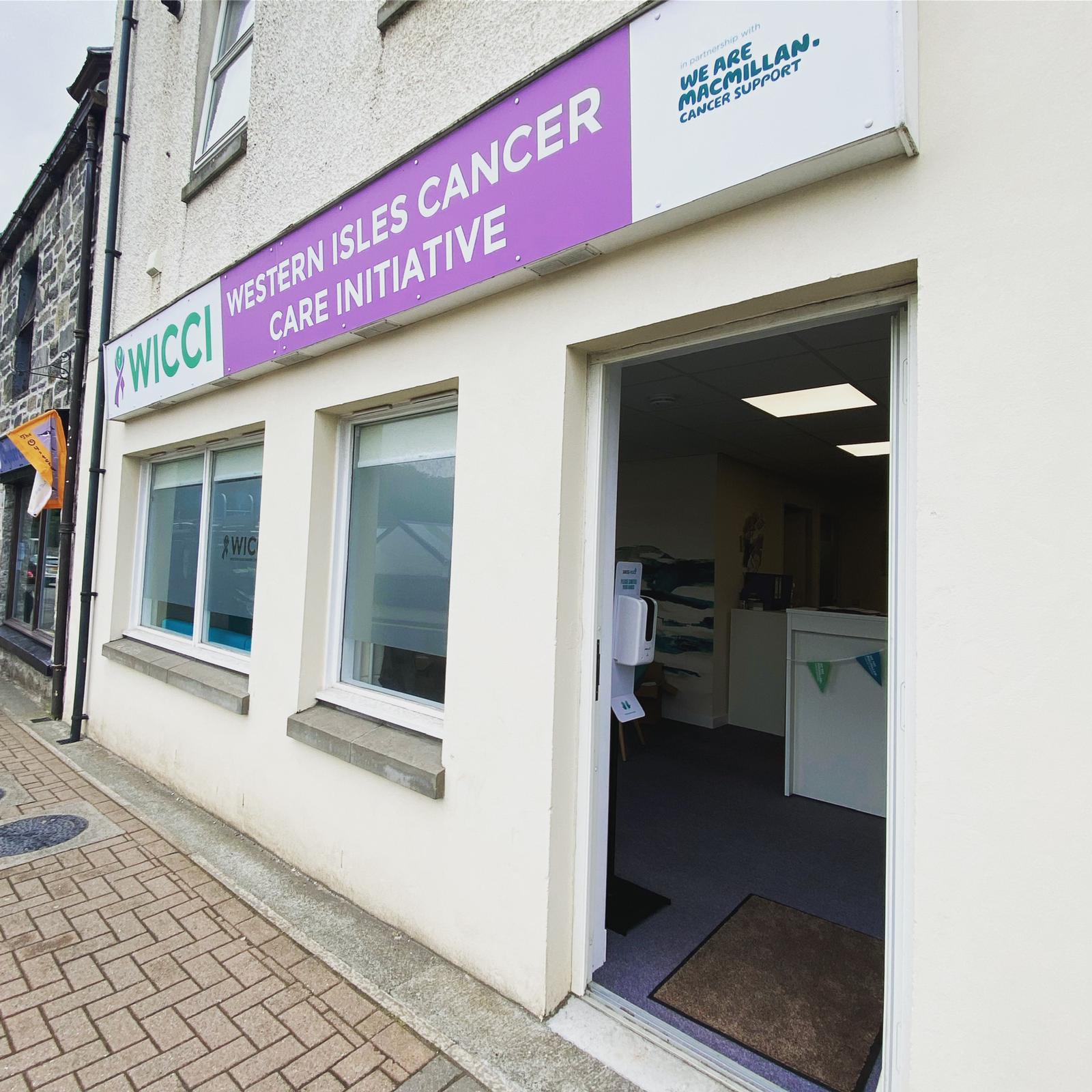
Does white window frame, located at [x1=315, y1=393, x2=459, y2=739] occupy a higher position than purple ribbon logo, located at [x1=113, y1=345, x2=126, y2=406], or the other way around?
purple ribbon logo, located at [x1=113, y1=345, x2=126, y2=406]

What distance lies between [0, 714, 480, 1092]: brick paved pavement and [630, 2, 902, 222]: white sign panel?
9.32 ft

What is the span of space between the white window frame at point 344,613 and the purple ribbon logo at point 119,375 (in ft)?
9.34

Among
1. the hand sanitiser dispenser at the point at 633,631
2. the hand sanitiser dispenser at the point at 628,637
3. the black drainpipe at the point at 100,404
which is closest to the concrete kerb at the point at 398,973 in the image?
the hand sanitiser dispenser at the point at 628,637

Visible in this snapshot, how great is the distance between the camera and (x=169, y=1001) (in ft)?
8.04

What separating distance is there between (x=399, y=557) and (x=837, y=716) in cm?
319

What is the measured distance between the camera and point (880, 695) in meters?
4.38

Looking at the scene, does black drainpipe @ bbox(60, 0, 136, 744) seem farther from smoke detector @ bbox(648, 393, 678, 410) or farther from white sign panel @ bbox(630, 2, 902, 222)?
white sign panel @ bbox(630, 2, 902, 222)

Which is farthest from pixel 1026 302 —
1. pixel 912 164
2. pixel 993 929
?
pixel 993 929

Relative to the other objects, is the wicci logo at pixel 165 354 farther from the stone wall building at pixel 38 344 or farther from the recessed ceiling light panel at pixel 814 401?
the recessed ceiling light panel at pixel 814 401

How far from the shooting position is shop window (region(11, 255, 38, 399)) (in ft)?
27.9

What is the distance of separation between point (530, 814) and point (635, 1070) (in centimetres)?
82

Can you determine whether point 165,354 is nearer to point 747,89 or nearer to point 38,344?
point 747,89

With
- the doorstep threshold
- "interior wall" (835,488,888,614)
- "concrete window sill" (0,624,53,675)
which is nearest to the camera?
the doorstep threshold

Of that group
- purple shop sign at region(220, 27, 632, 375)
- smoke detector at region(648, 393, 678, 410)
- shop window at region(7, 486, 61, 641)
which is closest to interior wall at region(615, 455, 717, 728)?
smoke detector at region(648, 393, 678, 410)
